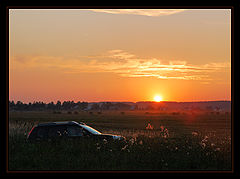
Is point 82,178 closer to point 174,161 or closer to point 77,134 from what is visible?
point 174,161

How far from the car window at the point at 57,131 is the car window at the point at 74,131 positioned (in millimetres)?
235

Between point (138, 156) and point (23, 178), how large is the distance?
4.86 metres

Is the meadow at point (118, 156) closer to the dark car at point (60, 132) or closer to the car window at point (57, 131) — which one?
the dark car at point (60, 132)

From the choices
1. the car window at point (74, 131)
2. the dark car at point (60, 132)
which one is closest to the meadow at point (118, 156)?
the dark car at point (60, 132)

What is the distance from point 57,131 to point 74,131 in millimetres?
797

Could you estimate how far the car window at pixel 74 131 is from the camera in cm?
1543

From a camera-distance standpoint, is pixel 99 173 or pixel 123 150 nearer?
pixel 99 173

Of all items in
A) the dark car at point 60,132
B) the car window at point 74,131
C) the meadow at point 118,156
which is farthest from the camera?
the car window at point 74,131

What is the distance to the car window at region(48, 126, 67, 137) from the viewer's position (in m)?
15.4

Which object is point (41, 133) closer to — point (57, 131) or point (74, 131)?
point (57, 131)

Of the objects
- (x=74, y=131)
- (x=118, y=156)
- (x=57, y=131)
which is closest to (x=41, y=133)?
(x=57, y=131)

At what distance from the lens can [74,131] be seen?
15.5 metres
